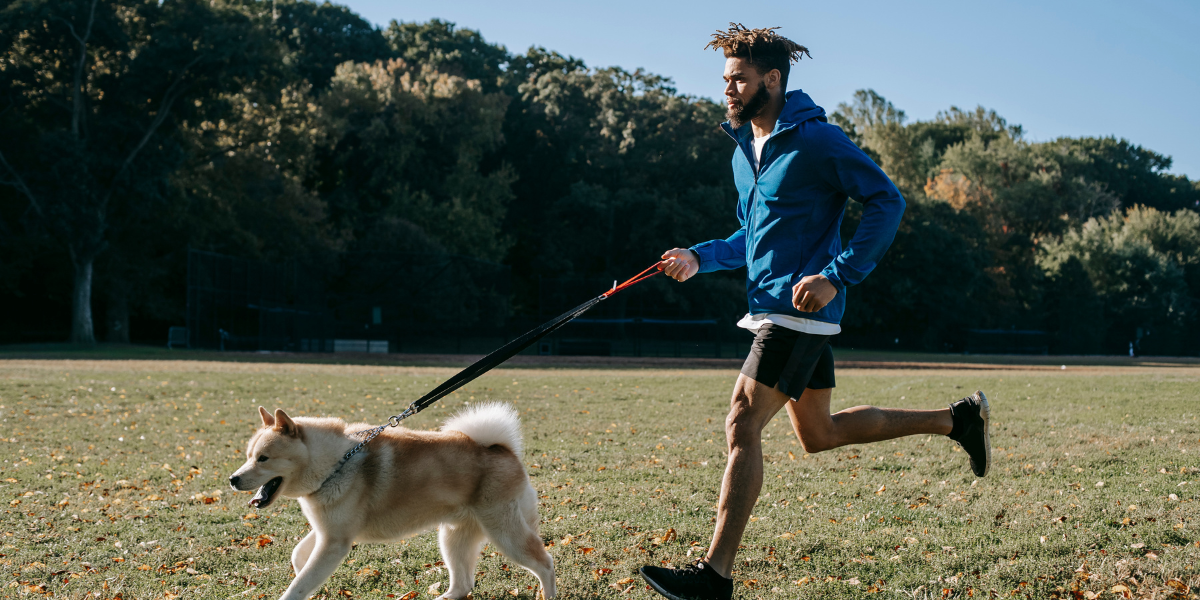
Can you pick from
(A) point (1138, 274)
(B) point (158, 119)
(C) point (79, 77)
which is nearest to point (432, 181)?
(B) point (158, 119)

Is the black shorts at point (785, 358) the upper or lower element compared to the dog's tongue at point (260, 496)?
upper

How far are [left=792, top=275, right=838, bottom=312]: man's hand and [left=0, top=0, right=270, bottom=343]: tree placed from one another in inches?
1330

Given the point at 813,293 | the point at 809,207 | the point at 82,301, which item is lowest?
the point at 813,293

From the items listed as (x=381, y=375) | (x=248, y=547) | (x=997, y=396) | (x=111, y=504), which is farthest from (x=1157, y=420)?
(x=381, y=375)

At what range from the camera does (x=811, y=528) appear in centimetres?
517

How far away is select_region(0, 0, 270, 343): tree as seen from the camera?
32.0 metres

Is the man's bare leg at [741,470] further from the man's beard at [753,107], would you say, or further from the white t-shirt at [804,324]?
the man's beard at [753,107]

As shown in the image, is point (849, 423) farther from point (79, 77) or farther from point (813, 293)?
point (79, 77)

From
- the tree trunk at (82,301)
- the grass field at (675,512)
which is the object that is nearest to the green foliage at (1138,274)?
the grass field at (675,512)

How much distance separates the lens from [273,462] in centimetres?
387

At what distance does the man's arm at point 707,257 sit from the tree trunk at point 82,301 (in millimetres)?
34564

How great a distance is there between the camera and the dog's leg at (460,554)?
13.7ft

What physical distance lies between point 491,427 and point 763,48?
7.20ft

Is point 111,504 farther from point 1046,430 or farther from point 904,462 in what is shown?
point 1046,430
